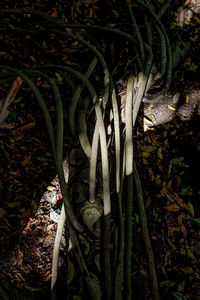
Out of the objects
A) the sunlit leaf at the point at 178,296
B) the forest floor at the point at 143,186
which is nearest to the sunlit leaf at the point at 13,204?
the forest floor at the point at 143,186

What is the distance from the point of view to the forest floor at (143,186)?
115 cm

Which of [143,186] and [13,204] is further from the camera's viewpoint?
[143,186]

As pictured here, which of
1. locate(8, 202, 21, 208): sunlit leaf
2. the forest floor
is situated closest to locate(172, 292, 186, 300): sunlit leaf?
the forest floor

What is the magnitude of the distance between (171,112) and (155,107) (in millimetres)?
112

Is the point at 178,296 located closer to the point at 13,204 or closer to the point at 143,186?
the point at 143,186

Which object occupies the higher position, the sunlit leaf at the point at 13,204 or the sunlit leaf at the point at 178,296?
the sunlit leaf at the point at 13,204

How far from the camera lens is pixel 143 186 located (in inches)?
52.3

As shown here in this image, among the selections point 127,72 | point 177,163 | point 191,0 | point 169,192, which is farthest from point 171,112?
point 191,0

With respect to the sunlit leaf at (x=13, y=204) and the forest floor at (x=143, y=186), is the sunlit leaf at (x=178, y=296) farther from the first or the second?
the sunlit leaf at (x=13, y=204)

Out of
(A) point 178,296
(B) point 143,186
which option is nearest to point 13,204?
(B) point 143,186

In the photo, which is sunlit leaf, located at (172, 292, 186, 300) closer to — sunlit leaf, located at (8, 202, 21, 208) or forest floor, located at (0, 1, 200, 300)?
forest floor, located at (0, 1, 200, 300)

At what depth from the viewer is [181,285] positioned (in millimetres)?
1249

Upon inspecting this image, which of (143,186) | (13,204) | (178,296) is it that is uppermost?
(143,186)

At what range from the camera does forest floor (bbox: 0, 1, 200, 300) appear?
115 cm
